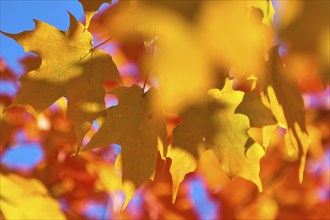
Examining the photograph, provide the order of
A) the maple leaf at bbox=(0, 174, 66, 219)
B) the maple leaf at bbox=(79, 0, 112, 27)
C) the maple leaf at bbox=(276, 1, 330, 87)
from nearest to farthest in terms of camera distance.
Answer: the maple leaf at bbox=(276, 1, 330, 87), the maple leaf at bbox=(79, 0, 112, 27), the maple leaf at bbox=(0, 174, 66, 219)

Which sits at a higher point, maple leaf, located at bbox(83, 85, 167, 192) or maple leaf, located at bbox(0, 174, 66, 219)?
maple leaf, located at bbox(83, 85, 167, 192)

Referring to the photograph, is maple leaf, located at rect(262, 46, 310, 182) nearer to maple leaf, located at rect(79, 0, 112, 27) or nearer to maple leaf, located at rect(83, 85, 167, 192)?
maple leaf, located at rect(83, 85, 167, 192)

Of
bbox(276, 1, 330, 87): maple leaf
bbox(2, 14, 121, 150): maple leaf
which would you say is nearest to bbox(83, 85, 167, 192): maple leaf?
bbox(2, 14, 121, 150): maple leaf

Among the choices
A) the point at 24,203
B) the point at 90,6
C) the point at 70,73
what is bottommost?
the point at 24,203

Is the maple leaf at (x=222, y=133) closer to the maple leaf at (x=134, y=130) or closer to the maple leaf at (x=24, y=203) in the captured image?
the maple leaf at (x=134, y=130)

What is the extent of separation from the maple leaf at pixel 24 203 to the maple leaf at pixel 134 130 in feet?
2.10

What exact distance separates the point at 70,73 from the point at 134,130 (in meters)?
0.23

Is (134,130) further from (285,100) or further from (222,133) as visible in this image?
(285,100)

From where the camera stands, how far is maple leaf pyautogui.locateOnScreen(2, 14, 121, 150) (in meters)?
1.31

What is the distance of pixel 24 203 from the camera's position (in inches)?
73.5

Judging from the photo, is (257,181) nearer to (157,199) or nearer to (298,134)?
(298,134)

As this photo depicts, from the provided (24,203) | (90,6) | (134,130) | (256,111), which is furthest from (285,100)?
(24,203)

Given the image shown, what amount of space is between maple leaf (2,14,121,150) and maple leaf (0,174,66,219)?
24.0 inches

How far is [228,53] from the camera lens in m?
0.80
